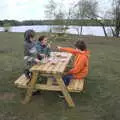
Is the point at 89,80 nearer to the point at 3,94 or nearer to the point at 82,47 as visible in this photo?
the point at 82,47

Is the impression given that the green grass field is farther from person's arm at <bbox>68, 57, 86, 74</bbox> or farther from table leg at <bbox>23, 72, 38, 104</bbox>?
person's arm at <bbox>68, 57, 86, 74</bbox>

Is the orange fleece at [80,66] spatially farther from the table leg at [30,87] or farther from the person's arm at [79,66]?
the table leg at [30,87]

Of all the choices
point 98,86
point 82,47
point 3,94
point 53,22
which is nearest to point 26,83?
point 3,94

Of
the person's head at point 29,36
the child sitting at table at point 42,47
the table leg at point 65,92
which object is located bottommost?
the table leg at point 65,92

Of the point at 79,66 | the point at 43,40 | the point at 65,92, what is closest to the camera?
the point at 65,92

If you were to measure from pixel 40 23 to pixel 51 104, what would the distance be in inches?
952

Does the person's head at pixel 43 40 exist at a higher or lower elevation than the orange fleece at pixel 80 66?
higher

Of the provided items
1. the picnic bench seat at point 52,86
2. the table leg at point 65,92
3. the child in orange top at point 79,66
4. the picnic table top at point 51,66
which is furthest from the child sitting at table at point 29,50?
the table leg at point 65,92

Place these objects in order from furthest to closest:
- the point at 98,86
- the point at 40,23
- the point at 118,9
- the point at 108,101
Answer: the point at 40,23 → the point at 118,9 → the point at 98,86 → the point at 108,101

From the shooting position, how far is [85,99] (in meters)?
6.66

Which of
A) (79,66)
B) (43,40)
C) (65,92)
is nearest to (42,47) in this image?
(43,40)

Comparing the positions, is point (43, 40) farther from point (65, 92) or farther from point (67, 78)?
point (65, 92)

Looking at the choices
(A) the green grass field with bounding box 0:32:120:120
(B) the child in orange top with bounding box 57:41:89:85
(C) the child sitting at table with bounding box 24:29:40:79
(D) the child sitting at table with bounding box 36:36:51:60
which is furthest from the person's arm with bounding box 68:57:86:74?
(D) the child sitting at table with bounding box 36:36:51:60

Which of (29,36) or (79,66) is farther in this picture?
(79,66)
